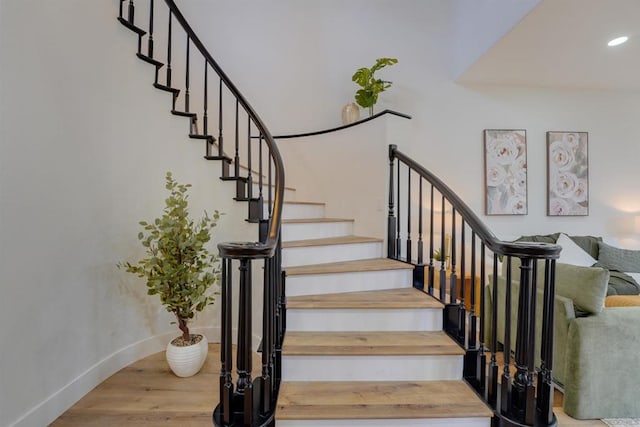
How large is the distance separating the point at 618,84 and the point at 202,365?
584cm

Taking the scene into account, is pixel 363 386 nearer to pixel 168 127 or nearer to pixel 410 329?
pixel 410 329

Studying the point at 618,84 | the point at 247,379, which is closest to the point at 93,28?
the point at 247,379

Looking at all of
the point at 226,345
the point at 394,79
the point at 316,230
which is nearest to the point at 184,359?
the point at 226,345

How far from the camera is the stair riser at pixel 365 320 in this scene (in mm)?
1991

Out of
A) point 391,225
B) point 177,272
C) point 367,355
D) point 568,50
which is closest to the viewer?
point 367,355

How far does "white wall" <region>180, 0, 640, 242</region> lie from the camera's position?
3842mm

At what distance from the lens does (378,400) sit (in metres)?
1.58

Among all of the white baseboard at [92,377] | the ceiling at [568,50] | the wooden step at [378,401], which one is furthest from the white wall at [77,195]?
the ceiling at [568,50]

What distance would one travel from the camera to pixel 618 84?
3949 millimetres

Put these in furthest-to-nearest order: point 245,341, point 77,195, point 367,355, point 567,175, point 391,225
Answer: point 567,175 → point 391,225 → point 77,195 → point 367,355 → point 245,341

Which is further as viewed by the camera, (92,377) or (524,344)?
(92,377)

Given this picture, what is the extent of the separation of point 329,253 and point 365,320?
0.69 m

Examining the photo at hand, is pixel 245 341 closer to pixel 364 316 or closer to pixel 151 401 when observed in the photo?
pixel 364 316

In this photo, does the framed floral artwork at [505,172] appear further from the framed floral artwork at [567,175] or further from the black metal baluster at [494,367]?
the black metal baluster at [494,367]
